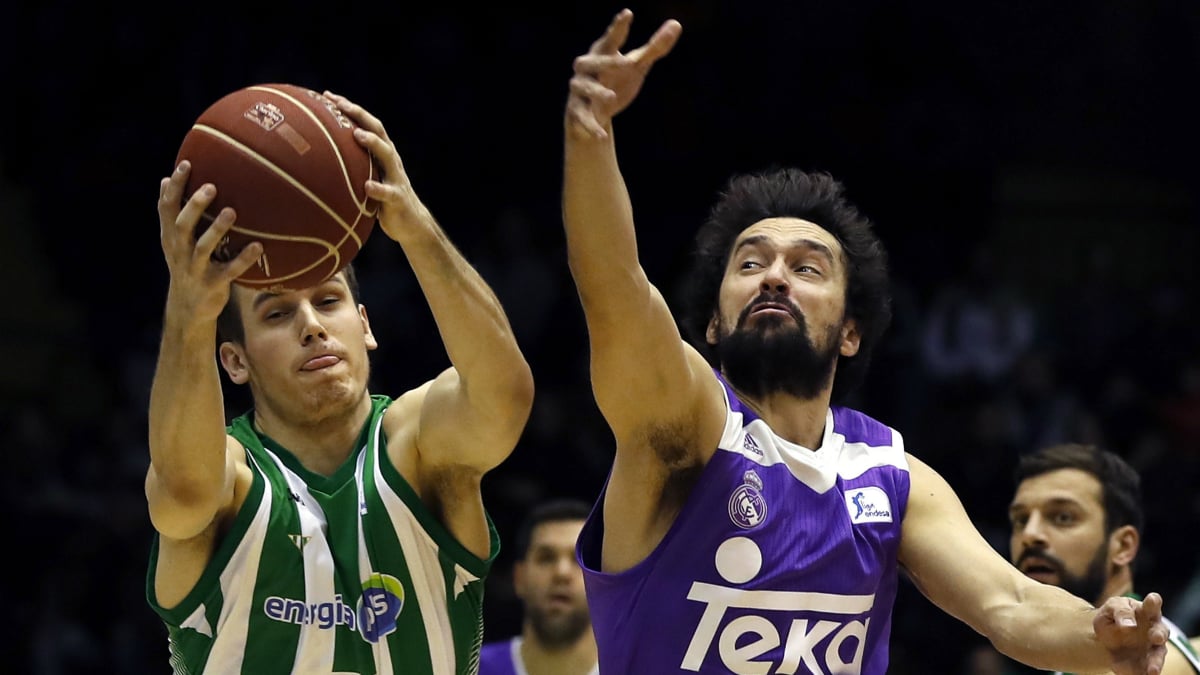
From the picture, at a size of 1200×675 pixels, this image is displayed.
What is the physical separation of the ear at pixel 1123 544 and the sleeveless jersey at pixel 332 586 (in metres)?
2.89

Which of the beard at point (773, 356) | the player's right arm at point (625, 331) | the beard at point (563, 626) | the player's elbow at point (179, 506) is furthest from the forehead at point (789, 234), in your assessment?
the beard at point (563, 626)

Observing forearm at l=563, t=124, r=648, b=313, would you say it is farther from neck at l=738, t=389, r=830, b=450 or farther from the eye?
the eye

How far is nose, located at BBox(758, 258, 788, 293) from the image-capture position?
479 cm

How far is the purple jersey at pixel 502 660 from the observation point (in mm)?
7055

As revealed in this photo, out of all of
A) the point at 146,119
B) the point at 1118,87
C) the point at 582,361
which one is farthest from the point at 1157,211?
the point at 146,119

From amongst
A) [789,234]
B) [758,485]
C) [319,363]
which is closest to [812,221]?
[789,234]

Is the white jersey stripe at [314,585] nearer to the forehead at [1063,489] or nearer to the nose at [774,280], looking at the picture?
Answer: the nose at [774,280]

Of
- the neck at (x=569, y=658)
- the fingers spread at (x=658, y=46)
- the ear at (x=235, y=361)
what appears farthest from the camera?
the neck at (x=569, y=658)

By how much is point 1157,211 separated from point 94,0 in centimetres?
886

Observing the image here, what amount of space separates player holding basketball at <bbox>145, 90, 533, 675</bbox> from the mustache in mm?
671

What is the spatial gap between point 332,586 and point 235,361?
0.75 meters

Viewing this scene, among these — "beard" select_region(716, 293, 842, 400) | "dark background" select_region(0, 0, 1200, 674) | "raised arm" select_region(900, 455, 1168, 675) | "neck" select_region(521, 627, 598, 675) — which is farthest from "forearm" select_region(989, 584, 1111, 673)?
"dark background" select_region(0, 0, 1200, 674)

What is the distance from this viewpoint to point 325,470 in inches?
187

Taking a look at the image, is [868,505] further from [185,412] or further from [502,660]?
[502,660]
